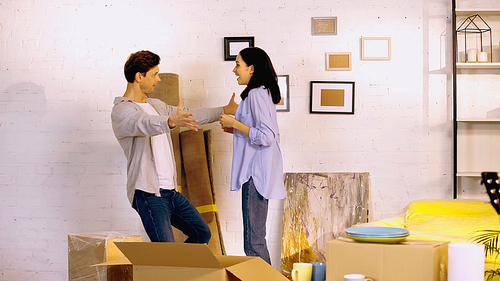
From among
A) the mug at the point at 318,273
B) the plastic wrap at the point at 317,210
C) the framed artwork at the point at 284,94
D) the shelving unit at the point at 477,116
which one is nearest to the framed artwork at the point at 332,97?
the framed artwork at the point at 284,94

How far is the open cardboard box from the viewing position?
3.85ft

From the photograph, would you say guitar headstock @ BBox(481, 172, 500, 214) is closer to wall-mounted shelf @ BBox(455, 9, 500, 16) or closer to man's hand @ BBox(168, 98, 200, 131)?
man's hand @ BBox(168, 98, 200, 131)

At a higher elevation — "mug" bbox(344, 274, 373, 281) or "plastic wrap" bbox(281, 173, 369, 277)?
"mug" bbox(344, 274, 373, 281)

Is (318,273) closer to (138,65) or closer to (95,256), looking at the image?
(95,256)

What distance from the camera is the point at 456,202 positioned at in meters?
2.93

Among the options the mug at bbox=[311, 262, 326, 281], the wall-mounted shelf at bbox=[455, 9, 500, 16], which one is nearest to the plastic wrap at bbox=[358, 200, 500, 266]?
the mug at bbox=[311, 262, 326, 281]

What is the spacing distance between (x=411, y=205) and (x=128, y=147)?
197cm

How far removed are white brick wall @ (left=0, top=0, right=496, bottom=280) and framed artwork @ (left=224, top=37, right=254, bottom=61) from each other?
0.05 meters

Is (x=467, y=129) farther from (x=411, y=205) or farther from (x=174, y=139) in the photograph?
(x=174, y=139)

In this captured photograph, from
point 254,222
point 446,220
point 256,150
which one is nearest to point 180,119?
point 256,150

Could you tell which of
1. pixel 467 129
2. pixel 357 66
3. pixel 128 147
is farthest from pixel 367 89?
pixel 128 147

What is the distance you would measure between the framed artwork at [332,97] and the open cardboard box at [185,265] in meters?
2.19

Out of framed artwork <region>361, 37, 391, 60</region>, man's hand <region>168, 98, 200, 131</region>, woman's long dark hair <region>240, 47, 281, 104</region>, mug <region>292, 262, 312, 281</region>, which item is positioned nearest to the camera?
mug <region>292, 262, 312, 281</region>

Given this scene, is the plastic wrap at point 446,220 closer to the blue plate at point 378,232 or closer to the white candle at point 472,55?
the white candle at point 472,55
